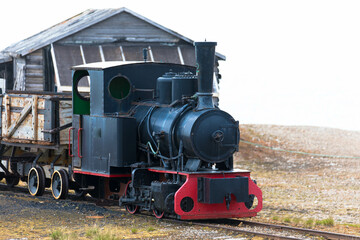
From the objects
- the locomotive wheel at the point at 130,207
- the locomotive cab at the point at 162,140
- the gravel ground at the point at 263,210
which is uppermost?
the locomotive cab at the point at 162,140

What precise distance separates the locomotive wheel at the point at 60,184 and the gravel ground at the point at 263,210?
213 millimetres

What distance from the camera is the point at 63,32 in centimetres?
2464

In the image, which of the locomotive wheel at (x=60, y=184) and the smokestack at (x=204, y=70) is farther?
the locomotive wheel at (x=60, y=184)

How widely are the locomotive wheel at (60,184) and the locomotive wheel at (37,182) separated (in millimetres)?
668

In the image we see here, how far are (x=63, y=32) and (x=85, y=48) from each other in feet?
3.34

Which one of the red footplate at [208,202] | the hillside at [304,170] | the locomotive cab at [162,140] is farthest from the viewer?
the hillside at [304,170]

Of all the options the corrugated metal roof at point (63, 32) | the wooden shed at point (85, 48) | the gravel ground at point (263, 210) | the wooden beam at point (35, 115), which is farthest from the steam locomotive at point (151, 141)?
the corrugated metal roof at point (63, 32)

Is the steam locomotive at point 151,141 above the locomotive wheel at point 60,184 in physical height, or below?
above

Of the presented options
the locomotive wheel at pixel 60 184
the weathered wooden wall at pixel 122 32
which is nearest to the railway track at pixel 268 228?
the locomotive wheel at pixel 60 184

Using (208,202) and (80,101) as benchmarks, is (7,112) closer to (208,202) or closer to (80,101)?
(80,101)

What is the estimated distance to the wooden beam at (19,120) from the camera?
17219 millimetres

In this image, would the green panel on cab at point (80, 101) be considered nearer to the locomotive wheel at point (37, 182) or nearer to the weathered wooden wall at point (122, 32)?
the locomotive wheel at point (37, 182)

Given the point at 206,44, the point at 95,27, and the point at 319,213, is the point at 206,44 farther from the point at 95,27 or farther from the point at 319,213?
the point at 95,27

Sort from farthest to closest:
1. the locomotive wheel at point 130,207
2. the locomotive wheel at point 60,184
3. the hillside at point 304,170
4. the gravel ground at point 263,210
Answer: the locomotive wheel at point 60,184, the hillside at point 304,170, the locomotive wheel at point 130,207, the gravel ground at point 263,210
